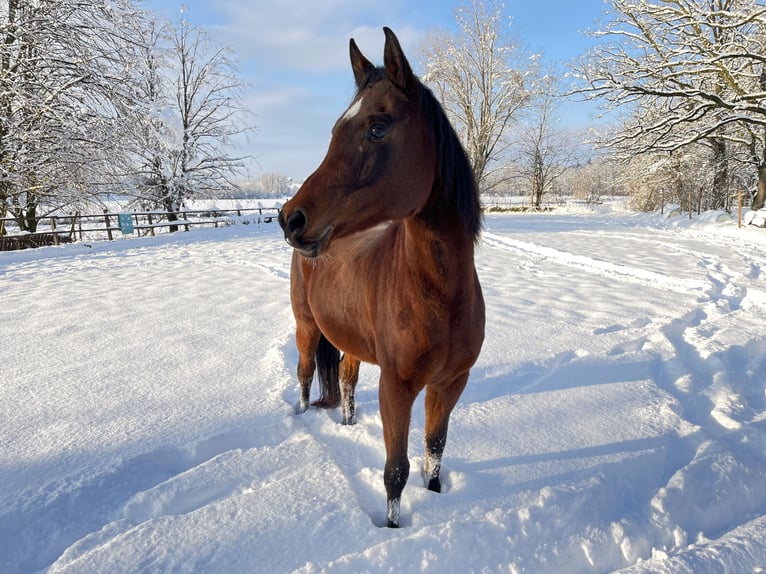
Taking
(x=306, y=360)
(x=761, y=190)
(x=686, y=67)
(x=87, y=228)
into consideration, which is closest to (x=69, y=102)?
(x=87, y=228)

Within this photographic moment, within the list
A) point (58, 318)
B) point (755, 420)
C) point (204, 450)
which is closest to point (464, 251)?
point (204, 450)

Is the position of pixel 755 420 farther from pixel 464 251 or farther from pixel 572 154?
pixel 572 154

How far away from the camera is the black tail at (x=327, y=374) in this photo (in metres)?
2.74

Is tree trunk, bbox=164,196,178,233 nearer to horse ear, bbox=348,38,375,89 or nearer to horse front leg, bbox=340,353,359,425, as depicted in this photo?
horse front leg, bbox=340,353,359,425

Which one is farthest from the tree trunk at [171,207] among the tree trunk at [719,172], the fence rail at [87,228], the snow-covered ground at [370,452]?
the tree trunk at [719,172]

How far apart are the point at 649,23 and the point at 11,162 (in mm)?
19791

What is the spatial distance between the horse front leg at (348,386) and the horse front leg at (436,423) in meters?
0.76

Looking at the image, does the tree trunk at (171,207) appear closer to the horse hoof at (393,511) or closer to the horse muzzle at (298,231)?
the horse hoof at (393,511)

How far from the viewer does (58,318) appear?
184 inches

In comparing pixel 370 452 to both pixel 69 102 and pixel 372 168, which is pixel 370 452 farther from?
pixel 69 102

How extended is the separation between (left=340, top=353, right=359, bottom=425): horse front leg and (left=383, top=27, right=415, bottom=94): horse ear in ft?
5.62

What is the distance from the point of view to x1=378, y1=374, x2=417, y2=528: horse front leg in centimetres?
159

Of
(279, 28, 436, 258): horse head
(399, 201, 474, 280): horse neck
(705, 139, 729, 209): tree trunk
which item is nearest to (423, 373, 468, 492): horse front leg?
(399, 201, 474, 280): horse neck

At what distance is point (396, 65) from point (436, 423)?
152 centimetres
